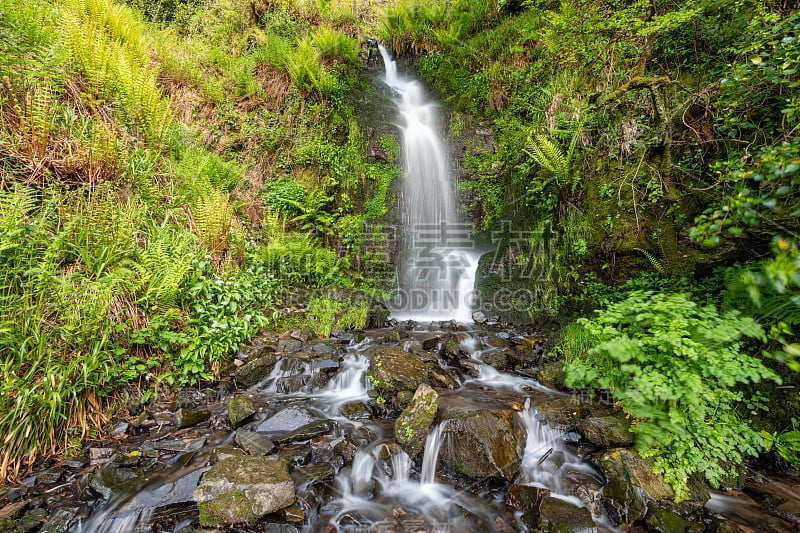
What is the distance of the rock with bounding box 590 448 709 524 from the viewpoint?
238 cm

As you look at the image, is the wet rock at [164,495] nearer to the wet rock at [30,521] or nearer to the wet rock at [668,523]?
the wet rock at [30,521]

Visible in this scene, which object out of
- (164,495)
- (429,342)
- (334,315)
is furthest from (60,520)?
(429,342)

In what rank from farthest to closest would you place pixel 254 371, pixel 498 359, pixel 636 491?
pixel 498 359 < pixel 254 371 < pixel 636 491

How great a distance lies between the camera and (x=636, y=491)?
8.04 ft

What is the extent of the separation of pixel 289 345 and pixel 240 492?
2361mm

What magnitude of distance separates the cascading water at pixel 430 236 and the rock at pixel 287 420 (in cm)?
353

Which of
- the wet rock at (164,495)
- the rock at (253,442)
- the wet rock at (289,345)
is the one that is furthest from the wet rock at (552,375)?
the wet rock at (164,495)

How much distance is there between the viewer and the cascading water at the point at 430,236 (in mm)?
6932

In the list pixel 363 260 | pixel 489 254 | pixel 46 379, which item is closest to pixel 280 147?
pixel 363 260

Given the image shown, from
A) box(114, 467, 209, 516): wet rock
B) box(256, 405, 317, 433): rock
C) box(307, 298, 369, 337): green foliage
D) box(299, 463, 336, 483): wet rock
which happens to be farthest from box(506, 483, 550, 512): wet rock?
box(307, 298, 369, 337): green foliage

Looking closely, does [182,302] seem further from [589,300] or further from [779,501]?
[779,501]

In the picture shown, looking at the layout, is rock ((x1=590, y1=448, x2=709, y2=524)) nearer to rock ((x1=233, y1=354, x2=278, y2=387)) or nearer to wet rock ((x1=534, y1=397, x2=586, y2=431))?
wet rock ((x1=534, y1=397, x2=586, y2=431))

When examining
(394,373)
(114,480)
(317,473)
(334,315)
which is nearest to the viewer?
(114,480)

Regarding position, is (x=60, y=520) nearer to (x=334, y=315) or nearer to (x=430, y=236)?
(x=334, y=315)
